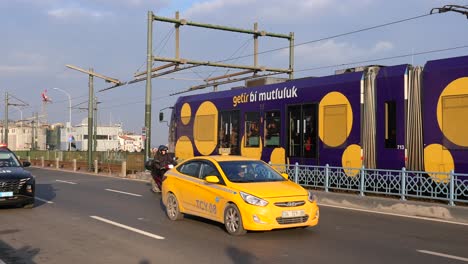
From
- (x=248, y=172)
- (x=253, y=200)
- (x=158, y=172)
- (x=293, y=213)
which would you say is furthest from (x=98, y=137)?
(x=293, y=213)

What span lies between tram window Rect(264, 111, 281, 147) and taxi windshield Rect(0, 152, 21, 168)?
8.37 m

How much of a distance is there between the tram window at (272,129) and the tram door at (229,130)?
1710mm

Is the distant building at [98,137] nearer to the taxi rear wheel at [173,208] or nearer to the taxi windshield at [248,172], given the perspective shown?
the taxi rear wheel at [173,208]

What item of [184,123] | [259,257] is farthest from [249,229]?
[184,123]

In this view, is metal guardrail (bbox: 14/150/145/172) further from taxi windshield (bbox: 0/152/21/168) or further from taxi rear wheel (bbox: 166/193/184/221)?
taxi rear wheel (bbox: 166/193/184/221)

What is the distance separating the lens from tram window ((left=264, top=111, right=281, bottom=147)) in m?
18.5

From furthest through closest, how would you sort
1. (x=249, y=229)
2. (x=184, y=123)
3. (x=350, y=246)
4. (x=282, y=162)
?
1. (x=184, y=123)
2. (x=282, y=162)
3. (x=249, y=229)
4. (x=350, y=246)

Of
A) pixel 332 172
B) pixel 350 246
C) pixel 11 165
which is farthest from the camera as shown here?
pixel 332 172

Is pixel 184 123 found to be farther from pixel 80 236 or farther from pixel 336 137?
pixel 80 236

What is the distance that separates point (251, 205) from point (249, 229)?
0.43 metres

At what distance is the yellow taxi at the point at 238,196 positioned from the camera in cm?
Answer: 917

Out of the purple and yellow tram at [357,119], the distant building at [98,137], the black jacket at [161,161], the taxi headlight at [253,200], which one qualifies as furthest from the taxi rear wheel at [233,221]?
the distant building at [98,137]

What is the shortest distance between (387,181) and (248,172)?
5140 millimetres

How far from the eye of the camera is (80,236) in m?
9.66
